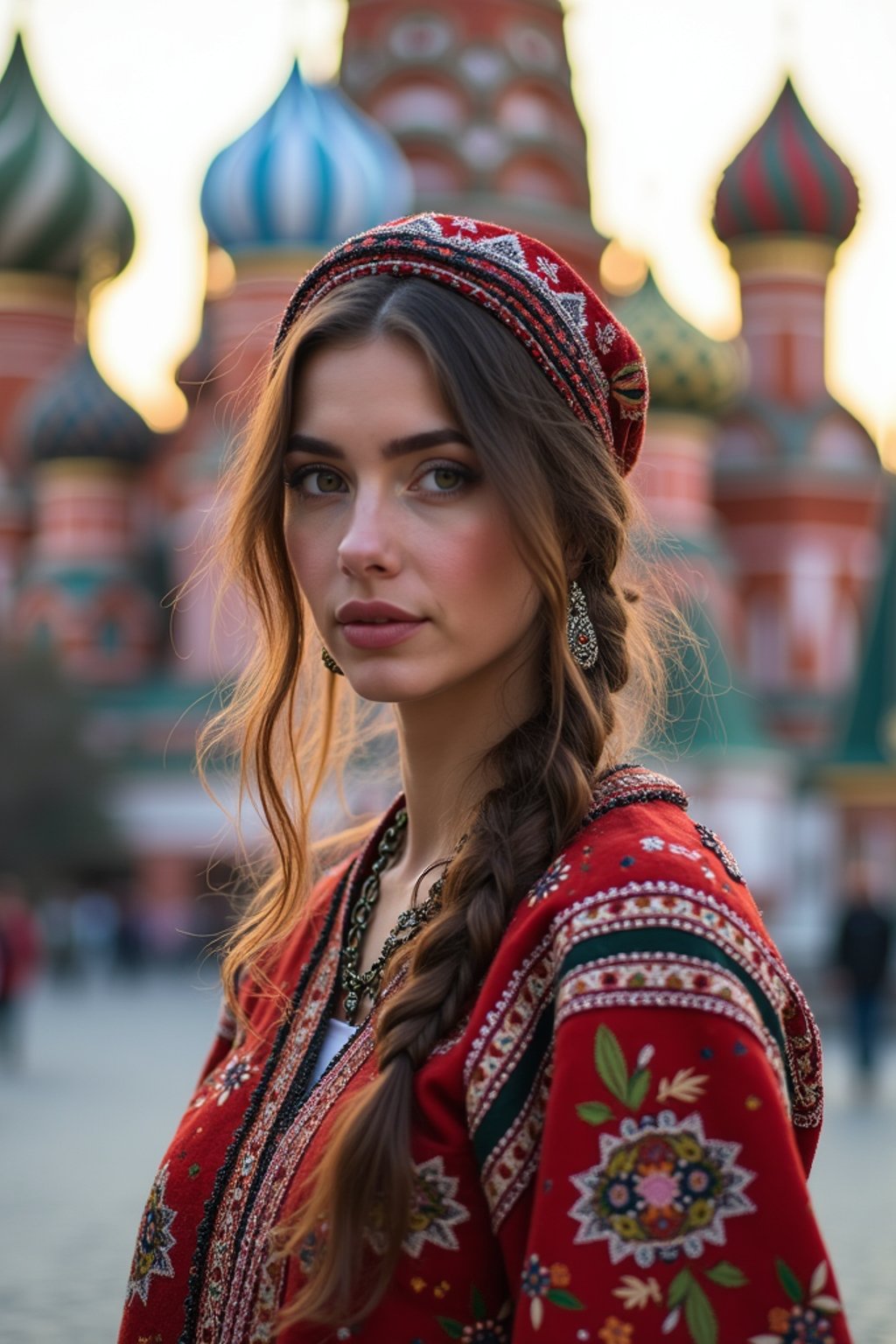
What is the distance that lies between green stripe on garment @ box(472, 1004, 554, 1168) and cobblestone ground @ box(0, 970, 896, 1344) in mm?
1346

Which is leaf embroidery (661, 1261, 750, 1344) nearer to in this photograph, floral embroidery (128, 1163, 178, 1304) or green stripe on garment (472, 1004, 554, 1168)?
green stripe on garment (472, 1004, 554, 1168)

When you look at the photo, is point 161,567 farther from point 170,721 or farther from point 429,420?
point 429,420

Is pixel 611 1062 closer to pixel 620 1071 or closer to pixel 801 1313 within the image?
pixel 620 1071

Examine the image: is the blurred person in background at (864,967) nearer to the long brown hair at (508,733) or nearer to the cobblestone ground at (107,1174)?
the cobblestone ground at (107,1174)

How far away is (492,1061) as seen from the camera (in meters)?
1.69

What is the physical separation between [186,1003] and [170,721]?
7.53 meters

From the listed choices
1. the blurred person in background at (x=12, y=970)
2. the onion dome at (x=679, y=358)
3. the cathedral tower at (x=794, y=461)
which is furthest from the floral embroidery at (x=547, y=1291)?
the cathedral tower at (x=794, y=461)

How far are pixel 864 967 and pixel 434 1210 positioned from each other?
11886 millimetres

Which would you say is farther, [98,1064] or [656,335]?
[656,335]

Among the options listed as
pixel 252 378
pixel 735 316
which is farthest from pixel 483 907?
pixel 735 316

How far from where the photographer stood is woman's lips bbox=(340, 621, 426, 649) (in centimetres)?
189

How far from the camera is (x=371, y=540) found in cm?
186

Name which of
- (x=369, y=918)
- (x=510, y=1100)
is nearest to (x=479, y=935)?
(x=510, y=1100)

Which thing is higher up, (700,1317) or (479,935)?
(479,935)
